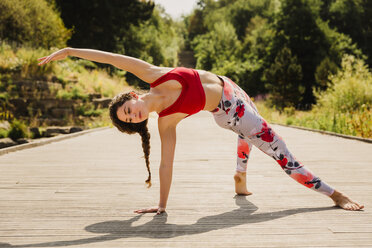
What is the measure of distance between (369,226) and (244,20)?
51.7 m

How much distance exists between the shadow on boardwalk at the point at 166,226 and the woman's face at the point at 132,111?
0.77 m

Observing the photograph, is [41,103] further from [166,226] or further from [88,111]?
[166,226]

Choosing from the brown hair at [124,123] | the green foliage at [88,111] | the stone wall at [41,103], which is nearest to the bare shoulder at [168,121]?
the brown hair at [124,123]

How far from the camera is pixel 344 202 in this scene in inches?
116

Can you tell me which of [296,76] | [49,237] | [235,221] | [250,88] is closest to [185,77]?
[235,221]

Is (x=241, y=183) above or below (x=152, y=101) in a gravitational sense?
below

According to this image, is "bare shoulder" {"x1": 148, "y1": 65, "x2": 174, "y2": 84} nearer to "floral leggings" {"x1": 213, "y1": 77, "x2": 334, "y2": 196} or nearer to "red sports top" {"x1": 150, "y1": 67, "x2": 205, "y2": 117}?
"red sports top" {"x1": 150, "y1": 67, "x2": 205, "y2": 117}

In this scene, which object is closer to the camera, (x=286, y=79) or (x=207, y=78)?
(x=207, y=78)

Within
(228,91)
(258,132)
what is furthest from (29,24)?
(258,132)

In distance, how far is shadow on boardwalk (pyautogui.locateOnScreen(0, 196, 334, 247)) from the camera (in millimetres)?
2312

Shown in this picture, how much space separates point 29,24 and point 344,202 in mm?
16090

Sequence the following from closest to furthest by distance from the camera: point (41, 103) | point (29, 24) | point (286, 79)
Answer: point (41, 103) → point (29, 24) → point (286, 79)

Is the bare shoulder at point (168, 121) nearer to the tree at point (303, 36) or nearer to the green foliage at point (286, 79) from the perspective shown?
the green foliage at point (286, 79)

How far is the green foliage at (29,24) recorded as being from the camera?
1518cm
